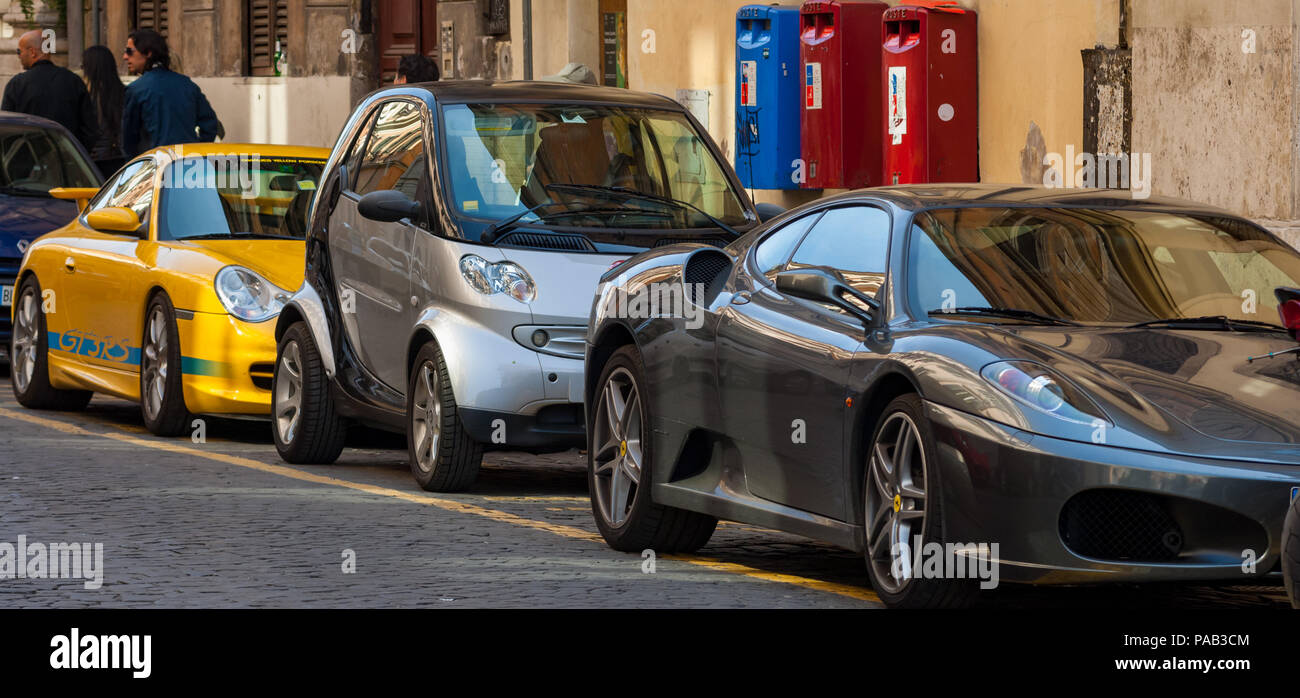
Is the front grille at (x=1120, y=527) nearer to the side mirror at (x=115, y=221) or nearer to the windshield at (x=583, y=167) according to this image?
the windshield at (x=583, y=167)

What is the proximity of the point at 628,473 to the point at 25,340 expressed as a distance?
686 centimetres

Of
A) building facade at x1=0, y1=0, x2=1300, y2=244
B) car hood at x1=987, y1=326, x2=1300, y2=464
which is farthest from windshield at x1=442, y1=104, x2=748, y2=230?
building facade at x1=0, y1=0, x2=1300, y2=244

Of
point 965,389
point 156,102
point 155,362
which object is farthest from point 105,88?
point 965,389

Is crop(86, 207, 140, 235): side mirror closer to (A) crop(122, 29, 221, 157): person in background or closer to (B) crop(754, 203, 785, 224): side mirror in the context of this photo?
(B) crop(754, 203, 785, 224): side mirror

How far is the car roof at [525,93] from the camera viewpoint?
1134 cm

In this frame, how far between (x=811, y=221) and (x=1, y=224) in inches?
361

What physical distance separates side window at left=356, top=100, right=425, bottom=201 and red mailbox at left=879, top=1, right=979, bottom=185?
19.0ft

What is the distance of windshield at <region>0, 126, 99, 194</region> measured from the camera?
55.0ft

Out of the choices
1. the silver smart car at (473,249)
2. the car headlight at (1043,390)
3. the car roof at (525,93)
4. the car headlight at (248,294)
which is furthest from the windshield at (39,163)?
the car headlight at (1043,390)

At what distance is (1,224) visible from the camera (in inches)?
633

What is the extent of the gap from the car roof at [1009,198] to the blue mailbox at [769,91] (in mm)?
10304

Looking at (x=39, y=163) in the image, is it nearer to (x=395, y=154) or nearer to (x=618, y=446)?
(x=395, y=154)

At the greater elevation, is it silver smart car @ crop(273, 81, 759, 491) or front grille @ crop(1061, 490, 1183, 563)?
silver smart car @ crop(273, 81, 759, 491)
